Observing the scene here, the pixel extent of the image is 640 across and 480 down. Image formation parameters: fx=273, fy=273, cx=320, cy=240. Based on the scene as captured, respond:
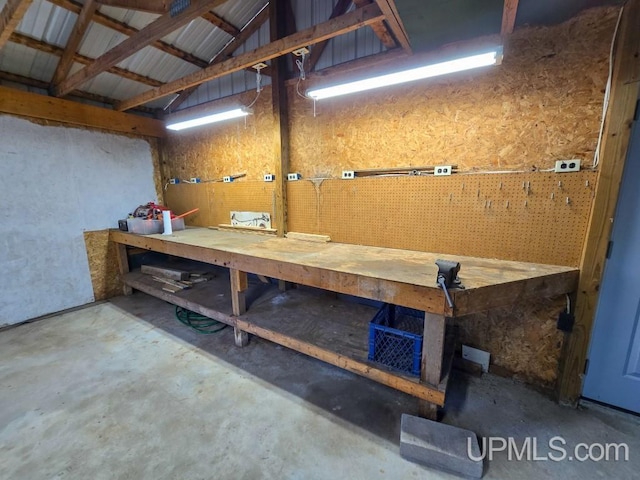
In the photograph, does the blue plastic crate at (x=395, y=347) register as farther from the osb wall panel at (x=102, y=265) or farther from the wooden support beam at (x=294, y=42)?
the osb wall panel at (x=102, y=265)

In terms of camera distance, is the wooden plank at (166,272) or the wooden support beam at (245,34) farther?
the wooden plank at (166,272)

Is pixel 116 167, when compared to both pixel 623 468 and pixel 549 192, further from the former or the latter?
pixel 623 468

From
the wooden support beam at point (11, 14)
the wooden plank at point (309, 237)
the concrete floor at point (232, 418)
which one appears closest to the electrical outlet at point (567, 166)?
the concrete floor at point (232, 418)

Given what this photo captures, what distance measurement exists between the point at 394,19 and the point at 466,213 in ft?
4.27

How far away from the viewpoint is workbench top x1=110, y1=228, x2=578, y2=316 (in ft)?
4.43

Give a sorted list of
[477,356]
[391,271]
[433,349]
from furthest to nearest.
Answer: [477,356], [391,271], [433,349]

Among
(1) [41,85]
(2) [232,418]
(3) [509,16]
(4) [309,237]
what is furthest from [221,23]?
(2) [232,418]

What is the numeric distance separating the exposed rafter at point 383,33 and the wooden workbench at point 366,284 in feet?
5.10

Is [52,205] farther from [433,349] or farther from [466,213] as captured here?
[466,213]

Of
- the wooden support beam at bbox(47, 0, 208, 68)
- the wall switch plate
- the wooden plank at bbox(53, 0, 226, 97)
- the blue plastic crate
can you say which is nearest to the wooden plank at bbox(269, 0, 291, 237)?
the wooden plank at bbox(53, 0, 226, 97)

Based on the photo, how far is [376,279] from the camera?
4.80 feet

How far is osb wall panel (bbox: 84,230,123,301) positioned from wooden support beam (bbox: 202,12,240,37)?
2.76 m

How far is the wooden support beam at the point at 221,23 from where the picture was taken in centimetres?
255

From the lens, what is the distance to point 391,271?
1.58 m
